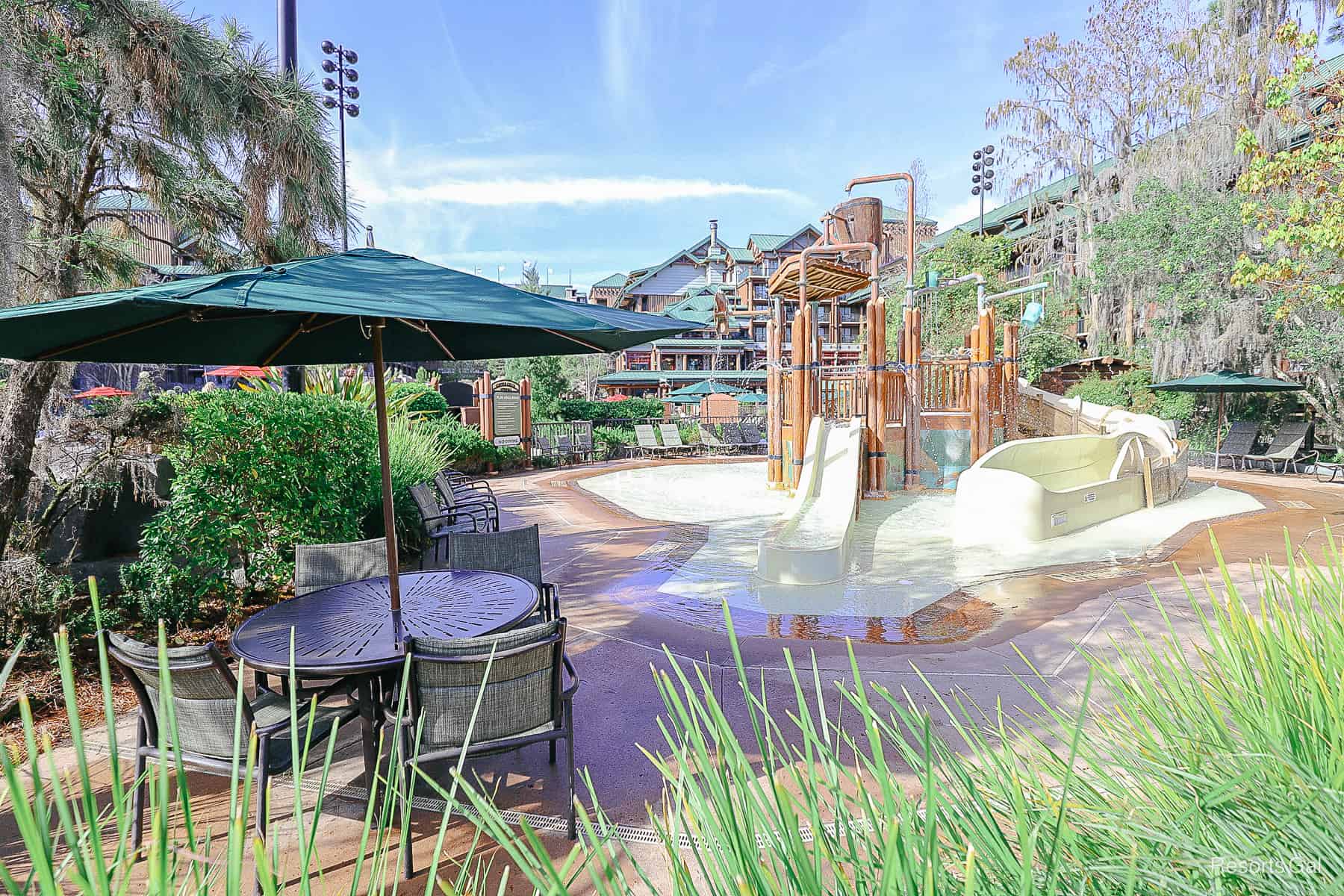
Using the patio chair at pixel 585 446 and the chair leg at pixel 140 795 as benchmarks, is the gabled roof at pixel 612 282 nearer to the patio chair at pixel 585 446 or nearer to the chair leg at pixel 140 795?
the patio chair at pixel 585 446

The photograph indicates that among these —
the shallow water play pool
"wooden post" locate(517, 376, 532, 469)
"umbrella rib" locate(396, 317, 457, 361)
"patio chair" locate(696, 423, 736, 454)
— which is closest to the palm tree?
"umbrella rib" locate(396, 317, 457, 361)

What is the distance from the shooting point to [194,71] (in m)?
4.84

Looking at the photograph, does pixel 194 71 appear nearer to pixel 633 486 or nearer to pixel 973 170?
pixel 633 486

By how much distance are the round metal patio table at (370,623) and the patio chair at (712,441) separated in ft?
55.8

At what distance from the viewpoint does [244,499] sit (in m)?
5.33

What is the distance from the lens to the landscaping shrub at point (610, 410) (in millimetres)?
24531

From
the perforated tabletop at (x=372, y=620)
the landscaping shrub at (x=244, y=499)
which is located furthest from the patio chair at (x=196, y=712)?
the landscaping shrub at (x=244, y=499)

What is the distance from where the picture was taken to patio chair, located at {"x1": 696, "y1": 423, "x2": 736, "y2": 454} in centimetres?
2125

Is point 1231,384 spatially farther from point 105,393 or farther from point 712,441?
point 105,393

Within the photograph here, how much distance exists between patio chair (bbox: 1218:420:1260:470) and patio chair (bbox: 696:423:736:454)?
484 inches

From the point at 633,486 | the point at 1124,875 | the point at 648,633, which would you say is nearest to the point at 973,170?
the point at 633,486

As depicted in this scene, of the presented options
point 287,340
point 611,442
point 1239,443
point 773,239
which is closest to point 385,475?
point 287,340

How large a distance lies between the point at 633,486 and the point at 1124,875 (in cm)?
1330

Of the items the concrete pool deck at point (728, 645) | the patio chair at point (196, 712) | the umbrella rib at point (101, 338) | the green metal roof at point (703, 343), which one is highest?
the green metal roof at point (703, 343)
